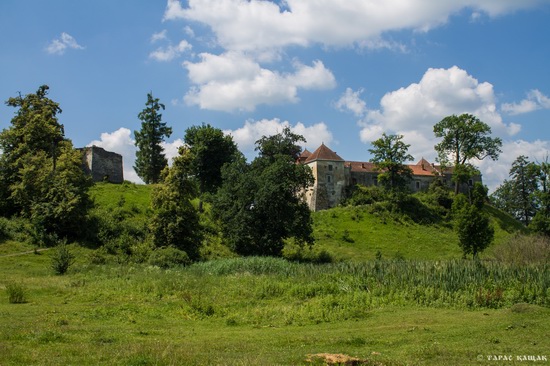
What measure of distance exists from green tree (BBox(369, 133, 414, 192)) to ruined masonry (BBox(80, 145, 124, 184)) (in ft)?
109

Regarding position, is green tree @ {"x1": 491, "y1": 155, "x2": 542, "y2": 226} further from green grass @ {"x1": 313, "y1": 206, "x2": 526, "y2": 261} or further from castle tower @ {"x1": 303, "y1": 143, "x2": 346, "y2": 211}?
castle tower @ {"x1": 303, "y1": 143, "x2": 346, "y2": 211}

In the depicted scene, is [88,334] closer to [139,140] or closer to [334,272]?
[334,272]

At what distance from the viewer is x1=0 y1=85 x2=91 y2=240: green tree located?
1500 inches

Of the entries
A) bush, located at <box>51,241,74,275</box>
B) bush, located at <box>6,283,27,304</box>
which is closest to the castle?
bush, located at <box>51,241,74,275</box>

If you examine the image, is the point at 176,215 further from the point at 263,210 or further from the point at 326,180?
the point at 326,180

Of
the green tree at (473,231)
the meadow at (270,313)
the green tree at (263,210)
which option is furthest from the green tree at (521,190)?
the meadow at (270,313)

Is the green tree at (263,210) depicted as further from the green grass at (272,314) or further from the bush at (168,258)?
the green grass at (272,314)

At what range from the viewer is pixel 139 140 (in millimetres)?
61938

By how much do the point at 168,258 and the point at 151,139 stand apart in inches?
1217

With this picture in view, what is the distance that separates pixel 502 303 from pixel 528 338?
20.9ft

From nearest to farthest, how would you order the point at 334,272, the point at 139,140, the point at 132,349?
the point at 132,349
the point at 334,272
the point at 139,140

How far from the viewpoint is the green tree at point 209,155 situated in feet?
200

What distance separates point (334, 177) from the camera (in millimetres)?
71250

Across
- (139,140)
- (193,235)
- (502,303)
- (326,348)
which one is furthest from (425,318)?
(139,140)
